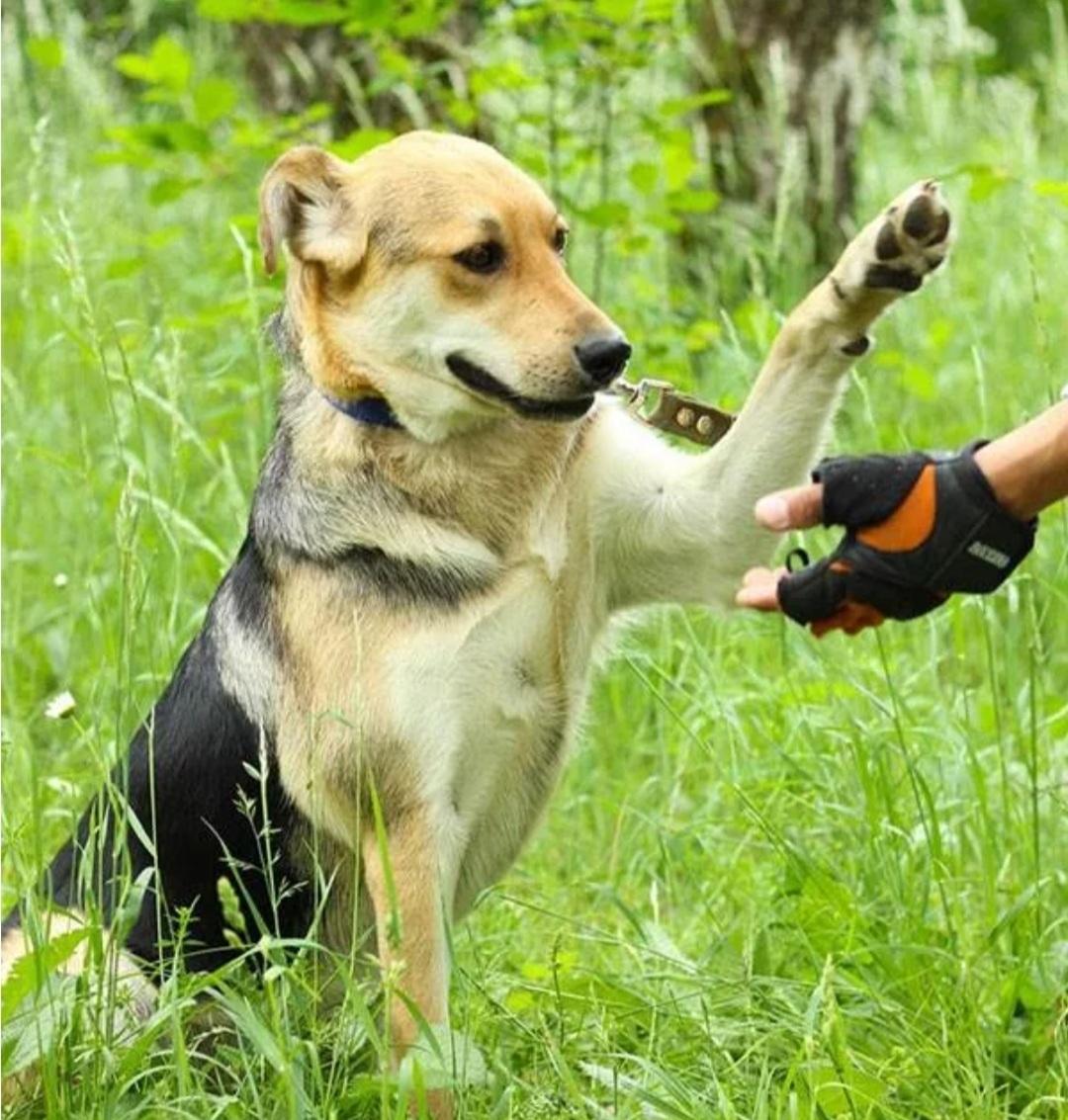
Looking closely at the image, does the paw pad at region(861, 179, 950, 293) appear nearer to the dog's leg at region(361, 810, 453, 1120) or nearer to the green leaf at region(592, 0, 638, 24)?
the dog's leg at region(361, 810, 453, 1120)

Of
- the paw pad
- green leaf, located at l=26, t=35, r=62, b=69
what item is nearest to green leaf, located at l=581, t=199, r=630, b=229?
green leaf, located at l=26, t=35, r=62, b=69

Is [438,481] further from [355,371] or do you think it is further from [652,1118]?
[652,1118]

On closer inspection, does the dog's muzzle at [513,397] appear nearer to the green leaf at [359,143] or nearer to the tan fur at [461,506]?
the tan fur at [461,506]

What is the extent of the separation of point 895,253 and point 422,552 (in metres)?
0.94

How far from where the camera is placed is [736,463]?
3582mm

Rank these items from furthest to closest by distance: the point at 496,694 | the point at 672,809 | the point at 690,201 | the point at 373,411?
the point at 690,201
the point at 672,809
the point at 373,411
the point at 496,694

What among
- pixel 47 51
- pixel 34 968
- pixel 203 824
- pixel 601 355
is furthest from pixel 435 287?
pixel 47 51

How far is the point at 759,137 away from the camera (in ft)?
22.9

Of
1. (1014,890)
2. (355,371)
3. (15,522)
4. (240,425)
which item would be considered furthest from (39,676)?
(1014,890)

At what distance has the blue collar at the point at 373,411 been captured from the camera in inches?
145

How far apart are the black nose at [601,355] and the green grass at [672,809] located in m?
0.56

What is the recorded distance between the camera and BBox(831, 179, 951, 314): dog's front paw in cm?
305

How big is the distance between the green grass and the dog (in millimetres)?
157

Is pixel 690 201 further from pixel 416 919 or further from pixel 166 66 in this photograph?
pixel 416 919
